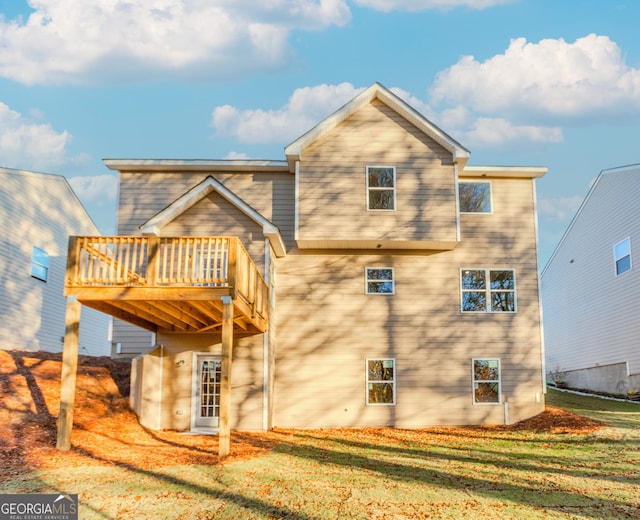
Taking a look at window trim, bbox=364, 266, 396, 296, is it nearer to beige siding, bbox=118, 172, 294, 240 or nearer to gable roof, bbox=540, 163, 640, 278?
beige siding, bbox=118, 172, 294, 240

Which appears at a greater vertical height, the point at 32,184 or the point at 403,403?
the point at 32,184

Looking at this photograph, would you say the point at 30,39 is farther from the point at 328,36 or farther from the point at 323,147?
the point at 323,147

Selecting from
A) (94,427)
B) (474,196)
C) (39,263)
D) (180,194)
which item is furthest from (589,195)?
(39,263)

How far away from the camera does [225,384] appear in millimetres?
11188

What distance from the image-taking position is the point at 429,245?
16547 mm

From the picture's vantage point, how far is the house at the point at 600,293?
823 inches

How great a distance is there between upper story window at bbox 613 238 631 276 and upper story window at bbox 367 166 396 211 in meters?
10.1

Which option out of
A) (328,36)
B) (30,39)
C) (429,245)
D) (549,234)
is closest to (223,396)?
(429,245)

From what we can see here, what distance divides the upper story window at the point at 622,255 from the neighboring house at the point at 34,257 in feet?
69.0

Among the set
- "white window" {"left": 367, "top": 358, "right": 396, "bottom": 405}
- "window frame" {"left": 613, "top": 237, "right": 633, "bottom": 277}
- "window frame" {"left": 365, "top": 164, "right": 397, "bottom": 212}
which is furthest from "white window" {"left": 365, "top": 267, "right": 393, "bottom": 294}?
"window frame" {"left": 613, "top": 237, "right": 633, "bottom": 277}

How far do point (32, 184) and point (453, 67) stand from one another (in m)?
35.4

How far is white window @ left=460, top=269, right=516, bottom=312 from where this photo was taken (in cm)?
1706

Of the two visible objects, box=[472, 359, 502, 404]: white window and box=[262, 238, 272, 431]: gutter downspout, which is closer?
box=[262, 238, 272, 431]: gutter downspout

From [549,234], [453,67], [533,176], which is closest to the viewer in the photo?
[533,176]
